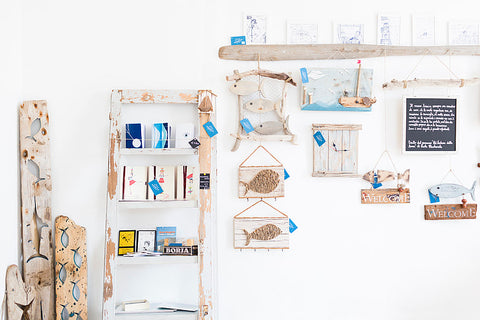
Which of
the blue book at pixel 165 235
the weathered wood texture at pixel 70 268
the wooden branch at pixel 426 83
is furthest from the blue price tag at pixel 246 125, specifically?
the weathered wood texture at pixel 70 268

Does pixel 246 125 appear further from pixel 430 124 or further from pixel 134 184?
pixel 430 124

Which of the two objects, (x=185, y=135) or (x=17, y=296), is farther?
(x=185, y=135)

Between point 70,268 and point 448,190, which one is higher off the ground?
point 448,190

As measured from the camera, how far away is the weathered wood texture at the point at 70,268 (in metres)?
2.39

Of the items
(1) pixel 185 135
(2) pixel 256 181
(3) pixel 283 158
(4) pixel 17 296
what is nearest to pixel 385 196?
(3) pixel 283 158

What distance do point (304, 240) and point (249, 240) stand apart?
12.1 inches

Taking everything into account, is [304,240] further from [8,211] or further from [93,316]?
[8,211]

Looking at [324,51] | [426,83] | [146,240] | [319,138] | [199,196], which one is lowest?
[146,240]

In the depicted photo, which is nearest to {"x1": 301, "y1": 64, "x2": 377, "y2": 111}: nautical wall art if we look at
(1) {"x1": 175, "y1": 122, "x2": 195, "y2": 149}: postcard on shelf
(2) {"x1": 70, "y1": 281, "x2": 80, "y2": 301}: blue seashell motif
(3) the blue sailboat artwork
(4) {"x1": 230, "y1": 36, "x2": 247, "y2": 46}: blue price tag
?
(3) the blue sailboat artwork

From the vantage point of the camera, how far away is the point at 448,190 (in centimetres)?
259

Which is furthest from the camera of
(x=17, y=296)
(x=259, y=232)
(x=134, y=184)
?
(x=259, y=232)

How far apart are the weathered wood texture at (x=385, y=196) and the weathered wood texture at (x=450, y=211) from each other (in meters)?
0.15

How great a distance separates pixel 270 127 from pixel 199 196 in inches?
21.2

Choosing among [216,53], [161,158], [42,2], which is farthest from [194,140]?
[42,2]
